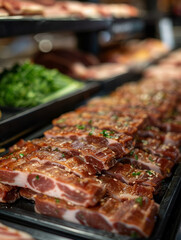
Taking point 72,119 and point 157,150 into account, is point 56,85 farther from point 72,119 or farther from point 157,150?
point 157,150

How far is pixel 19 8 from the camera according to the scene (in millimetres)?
3025

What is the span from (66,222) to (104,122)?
1.16 meters

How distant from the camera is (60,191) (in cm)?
187

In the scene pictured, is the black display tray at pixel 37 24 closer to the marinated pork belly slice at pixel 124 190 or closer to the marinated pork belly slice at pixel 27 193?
the marinated pork belly slice at pixel 27 193

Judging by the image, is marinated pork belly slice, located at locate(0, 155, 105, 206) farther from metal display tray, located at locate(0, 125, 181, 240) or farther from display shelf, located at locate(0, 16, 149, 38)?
display shelf, located at locate(0, 16, 149, 38)

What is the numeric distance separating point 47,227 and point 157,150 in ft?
4.09

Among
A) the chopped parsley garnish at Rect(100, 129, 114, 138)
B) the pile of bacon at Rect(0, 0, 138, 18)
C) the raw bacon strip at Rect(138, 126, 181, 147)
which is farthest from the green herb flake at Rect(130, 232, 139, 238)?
the pile of bacon at Rect(0, 0, 138, 18)

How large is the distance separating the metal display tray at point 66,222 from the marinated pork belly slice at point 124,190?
0.47 ft

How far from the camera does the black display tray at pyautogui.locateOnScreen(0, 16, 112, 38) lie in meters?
2.51

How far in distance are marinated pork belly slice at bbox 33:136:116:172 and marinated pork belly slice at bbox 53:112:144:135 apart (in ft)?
0.97

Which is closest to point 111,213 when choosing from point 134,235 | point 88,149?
point 134,235

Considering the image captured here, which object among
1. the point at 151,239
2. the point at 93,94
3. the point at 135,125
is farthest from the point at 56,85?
the point at 151,239

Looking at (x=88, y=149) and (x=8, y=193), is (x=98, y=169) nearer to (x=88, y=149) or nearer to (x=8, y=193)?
(x=88, y=149)

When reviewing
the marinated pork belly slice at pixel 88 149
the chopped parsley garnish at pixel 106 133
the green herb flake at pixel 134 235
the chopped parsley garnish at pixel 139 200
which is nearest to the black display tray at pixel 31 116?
the marinated pork belly slice at pixel 88 149
